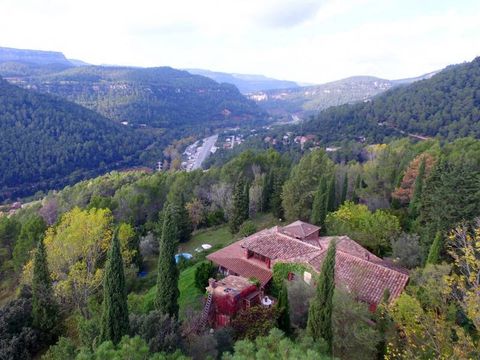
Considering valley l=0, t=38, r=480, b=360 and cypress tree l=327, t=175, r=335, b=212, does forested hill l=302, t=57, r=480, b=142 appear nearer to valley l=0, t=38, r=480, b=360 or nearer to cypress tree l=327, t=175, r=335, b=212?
valley l=0, t=38, r=480, b=360

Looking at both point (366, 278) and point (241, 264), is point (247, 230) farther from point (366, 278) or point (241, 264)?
point (366, 278)

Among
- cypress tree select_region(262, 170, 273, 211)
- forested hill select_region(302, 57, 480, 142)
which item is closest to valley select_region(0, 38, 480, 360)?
cypress tree select_region(262, 170, 273, 211)

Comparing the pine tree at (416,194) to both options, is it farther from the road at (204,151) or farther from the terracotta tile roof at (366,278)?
the road at (204,151)

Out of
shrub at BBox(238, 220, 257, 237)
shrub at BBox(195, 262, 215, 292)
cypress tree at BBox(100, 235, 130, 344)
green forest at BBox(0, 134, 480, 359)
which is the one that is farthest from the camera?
shrub at BBox(238, 220, 257, 237)

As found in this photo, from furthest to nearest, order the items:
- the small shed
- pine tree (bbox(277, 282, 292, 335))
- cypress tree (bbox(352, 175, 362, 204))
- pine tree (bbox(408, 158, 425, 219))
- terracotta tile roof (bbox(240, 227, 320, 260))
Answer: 1. cypress tree (bbox(352, 175, 362, 204))
2. pine tree (bbox(408, 158, 425, 219))
3. terracotta tile roof (bbox(240, 227, 320, 260))
4. the small shed
5. pine tree (bbox(277, 282, 292, 335))

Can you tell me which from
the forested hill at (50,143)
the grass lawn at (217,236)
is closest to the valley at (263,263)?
the grass lawn at (217,236)

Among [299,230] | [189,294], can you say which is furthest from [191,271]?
[299,230]

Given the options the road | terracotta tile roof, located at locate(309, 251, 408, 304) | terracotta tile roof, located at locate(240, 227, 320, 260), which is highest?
terracotta tile roof, located at locate(309, 251, 408, 304)
